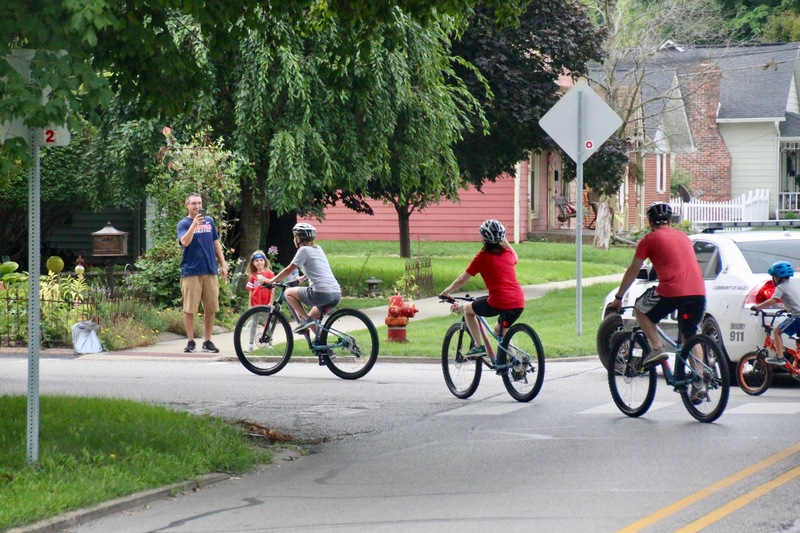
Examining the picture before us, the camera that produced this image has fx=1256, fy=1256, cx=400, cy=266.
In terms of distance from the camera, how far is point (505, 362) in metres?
11.8

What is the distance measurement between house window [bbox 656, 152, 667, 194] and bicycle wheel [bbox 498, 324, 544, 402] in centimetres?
4348

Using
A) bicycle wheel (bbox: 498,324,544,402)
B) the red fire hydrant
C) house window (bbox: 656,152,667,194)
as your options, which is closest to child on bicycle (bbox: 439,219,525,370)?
bicycle wheel (bbox: 498,324,544,402)

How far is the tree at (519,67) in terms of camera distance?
2609cm

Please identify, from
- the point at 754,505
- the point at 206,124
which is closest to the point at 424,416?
the point at 754,505

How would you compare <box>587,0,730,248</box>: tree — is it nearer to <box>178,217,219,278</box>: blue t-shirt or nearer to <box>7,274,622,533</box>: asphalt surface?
<box>7,274,622,533</box>: asphalt surface

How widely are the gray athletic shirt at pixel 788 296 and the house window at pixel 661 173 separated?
43.0m

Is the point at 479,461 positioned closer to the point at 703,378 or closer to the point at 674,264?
the point at 703,378

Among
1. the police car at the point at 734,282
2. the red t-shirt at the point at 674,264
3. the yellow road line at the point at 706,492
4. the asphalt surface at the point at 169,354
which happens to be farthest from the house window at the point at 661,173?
the yellow road line at the point at 706,492

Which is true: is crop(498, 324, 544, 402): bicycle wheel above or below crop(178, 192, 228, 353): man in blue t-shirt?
below

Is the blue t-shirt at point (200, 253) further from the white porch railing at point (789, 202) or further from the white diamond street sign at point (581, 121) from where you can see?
the white porch railing at point (789, 202)

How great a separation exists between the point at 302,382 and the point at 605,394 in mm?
3293

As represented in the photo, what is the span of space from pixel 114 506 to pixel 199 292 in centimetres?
849

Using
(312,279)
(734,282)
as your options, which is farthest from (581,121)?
(312,279)

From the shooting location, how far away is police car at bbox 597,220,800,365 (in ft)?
41.2
